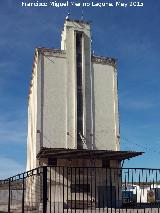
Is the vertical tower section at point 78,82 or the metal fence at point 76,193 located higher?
the vertical tower section at point 78,82

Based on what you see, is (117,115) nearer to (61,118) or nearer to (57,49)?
(61,118)

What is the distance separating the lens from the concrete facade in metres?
44.8

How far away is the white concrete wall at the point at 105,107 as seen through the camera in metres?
46.8

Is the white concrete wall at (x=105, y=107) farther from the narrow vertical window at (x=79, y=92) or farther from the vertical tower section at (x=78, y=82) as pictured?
the narrow vertical window at (x=79, y=92)

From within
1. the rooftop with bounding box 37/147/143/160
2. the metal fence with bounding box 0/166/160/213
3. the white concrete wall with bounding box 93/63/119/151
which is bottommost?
the metal fence with bounding box 0/166/160/213

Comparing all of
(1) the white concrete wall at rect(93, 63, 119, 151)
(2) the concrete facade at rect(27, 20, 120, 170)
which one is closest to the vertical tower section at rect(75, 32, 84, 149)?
(2) the concrete facade at rect(27, 20, 120, 170)

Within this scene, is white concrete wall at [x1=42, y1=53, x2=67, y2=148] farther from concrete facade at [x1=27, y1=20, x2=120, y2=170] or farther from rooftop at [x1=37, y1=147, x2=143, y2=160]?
rooftop at [x1=37, y1=147, x2=143, y2=160]

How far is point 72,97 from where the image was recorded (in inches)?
1833

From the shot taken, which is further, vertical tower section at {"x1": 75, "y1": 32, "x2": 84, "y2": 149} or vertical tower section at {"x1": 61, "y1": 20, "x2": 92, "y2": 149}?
vertical tower section at {"x1": 75, "y1": 32, "x2": 84, "y2": 149}

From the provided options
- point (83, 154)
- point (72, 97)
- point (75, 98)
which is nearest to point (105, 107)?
point (75, 98)

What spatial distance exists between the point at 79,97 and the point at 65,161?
8.74m

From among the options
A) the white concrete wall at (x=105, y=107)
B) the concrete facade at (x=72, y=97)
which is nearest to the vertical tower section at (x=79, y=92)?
the concrete facade at (x=72, y=97)

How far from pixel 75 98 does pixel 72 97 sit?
365 mm

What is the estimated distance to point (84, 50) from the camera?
162ft
